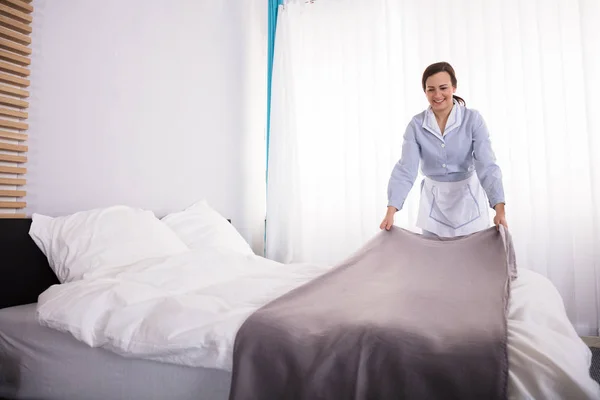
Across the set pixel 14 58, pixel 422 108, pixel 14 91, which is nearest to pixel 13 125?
pixel 14 91

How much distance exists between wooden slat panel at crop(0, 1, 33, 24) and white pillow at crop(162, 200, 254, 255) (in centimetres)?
114

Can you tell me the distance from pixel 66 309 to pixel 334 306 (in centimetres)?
84

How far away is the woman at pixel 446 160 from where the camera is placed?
2.37 meters

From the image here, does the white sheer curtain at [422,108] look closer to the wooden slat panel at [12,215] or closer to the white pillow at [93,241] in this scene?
the white pillow at [93,241]

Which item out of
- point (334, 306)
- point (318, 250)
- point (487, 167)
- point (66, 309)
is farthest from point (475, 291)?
point (318, 250)

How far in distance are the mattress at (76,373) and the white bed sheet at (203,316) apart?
0.16 ft

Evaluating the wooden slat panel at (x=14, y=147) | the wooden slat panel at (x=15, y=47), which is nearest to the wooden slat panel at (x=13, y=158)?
the wooden slat panel at (x=14, y=147)


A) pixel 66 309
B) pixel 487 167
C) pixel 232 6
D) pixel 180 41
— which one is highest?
pixel 232 6

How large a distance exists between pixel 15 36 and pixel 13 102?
11.1 inches

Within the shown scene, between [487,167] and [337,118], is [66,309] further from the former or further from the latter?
[337,118]

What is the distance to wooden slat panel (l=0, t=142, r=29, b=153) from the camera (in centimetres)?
199

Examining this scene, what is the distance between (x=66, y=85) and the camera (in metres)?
2.30

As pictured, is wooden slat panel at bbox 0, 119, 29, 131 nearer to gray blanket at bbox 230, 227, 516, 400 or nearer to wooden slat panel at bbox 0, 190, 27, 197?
wooden slat panel at bbox 0, 190, 27, 197

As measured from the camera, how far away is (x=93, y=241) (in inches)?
80.7
